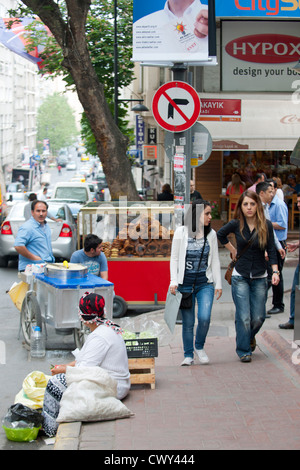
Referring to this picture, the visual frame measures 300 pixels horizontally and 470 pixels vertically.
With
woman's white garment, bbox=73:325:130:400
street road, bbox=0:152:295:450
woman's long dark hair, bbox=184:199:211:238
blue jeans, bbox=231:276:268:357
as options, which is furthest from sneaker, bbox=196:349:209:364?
street road, bbox=0:152:295:450

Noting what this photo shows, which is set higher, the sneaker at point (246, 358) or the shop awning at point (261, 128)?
the shop awning at point (261, 128)

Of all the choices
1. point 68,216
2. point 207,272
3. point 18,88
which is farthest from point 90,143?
point 18,88

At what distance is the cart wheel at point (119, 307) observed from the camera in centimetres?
1062

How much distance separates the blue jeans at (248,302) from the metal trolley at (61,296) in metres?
1.72

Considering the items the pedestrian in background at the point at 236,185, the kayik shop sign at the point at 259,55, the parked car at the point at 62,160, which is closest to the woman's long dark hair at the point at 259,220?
the pedestrian in background at the point at 236,185

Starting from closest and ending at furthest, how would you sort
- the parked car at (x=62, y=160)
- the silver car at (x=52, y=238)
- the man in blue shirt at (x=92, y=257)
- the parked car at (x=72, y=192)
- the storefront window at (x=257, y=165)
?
the man in blue shirt at (x=92, y=257), the silver car at (x=52, y=238), the storefront window at (x=257, y=165), the parked car at (x=72, y=192), the parked car at (x=62, y=160)

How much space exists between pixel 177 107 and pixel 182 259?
9.34ft

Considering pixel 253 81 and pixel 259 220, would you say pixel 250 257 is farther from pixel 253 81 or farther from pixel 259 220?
pixel 253 81

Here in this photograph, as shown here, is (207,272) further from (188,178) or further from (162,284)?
(162,284)

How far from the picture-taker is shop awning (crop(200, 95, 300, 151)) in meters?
15.9

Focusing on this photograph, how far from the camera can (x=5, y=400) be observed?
6.96 m

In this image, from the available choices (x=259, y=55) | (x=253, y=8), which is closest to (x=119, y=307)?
(x=253, y=8)

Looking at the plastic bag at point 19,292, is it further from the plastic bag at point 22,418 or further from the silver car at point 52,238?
the silver car at point 52,238

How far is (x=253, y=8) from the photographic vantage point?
15.9 metres
